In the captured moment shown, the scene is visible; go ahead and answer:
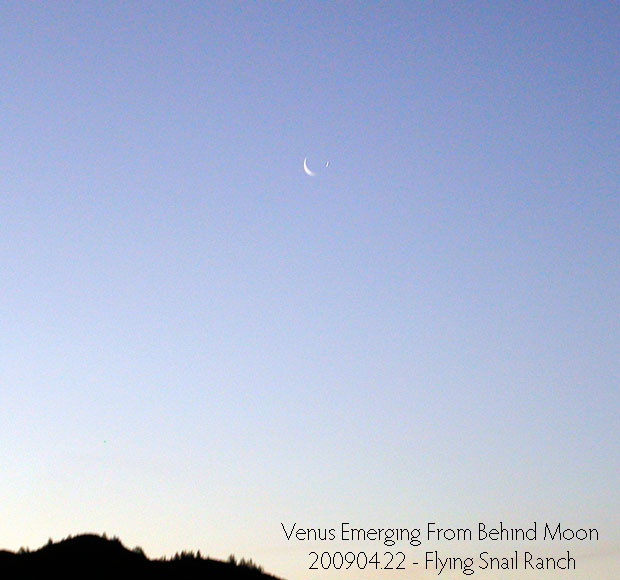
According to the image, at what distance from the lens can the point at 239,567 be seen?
141 ft

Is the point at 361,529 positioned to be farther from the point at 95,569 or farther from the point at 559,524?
the point at 95,569

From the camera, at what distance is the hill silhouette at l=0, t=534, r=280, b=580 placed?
129ft

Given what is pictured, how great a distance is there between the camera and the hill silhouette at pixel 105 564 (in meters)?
39.5

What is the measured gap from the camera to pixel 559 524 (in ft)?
129

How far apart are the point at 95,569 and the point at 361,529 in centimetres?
1183

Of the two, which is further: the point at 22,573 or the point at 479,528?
the point at 479,528

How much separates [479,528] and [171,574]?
47.0ft

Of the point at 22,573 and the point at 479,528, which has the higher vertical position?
the point at 479,528

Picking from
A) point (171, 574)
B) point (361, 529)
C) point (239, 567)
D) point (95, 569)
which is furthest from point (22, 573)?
point (361, 529)

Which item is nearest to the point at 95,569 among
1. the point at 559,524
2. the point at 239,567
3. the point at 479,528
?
the point at 239,567

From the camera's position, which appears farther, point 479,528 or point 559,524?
point 479,528

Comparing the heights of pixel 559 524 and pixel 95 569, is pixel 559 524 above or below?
above

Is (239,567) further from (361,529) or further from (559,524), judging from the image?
(559,524)

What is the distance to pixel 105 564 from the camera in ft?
133
